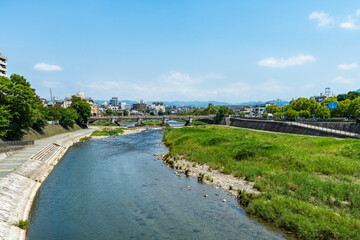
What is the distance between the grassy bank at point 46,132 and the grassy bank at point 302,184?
130 feet

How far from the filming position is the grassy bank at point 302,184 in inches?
669

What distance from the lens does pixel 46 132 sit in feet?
222

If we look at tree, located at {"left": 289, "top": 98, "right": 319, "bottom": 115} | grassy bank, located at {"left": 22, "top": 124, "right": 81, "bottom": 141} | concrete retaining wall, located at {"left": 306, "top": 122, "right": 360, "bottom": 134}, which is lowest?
concrete retaining wall, located at {"left": 306, "top": 122, "right": 360, "bottom": 134}

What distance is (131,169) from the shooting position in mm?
37438

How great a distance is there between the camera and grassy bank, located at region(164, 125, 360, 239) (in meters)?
17.0

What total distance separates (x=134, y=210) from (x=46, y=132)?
186 ft

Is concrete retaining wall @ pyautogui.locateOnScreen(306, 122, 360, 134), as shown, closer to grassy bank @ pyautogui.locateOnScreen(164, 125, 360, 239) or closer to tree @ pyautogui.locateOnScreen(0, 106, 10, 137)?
grassy bank @ pyautogui.locateOnScreen(164, 125, 360, 239)

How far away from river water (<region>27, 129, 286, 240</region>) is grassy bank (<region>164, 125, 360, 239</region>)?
204 centimetres

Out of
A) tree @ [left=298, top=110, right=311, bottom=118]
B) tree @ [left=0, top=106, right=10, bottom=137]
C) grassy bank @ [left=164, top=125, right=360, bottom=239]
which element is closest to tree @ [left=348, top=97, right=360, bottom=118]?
tree @ [left=298, top=110, right=311, bottom=118]

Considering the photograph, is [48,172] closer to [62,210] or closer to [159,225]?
[62,210]

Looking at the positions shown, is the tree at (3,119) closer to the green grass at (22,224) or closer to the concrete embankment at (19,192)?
the concrete embankment at (19,192)

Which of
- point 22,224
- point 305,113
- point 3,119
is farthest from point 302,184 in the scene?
point 305,113

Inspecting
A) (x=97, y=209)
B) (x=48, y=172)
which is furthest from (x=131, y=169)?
(x=97, y=209)

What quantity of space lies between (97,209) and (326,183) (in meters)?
21.8
